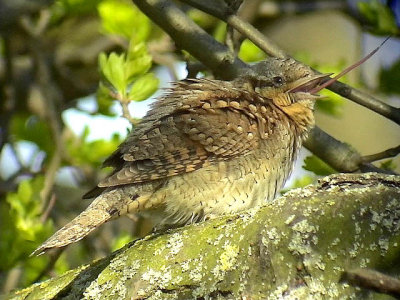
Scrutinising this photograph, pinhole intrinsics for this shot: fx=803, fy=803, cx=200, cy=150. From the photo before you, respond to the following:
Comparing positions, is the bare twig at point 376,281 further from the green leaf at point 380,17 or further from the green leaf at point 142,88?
the green leaf at point 380,17

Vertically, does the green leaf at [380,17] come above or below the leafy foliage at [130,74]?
above

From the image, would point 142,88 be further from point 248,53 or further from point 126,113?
point 248,53

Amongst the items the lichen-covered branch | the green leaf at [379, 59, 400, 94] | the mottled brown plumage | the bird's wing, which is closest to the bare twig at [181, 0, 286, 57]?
the mottled brown plumage

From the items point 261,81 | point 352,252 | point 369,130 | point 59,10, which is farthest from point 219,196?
point 369,130

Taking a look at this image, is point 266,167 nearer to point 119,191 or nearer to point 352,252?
point 119,191

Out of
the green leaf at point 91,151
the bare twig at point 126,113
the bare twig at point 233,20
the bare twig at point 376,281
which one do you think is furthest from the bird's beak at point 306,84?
the bare twig at point 376,281
